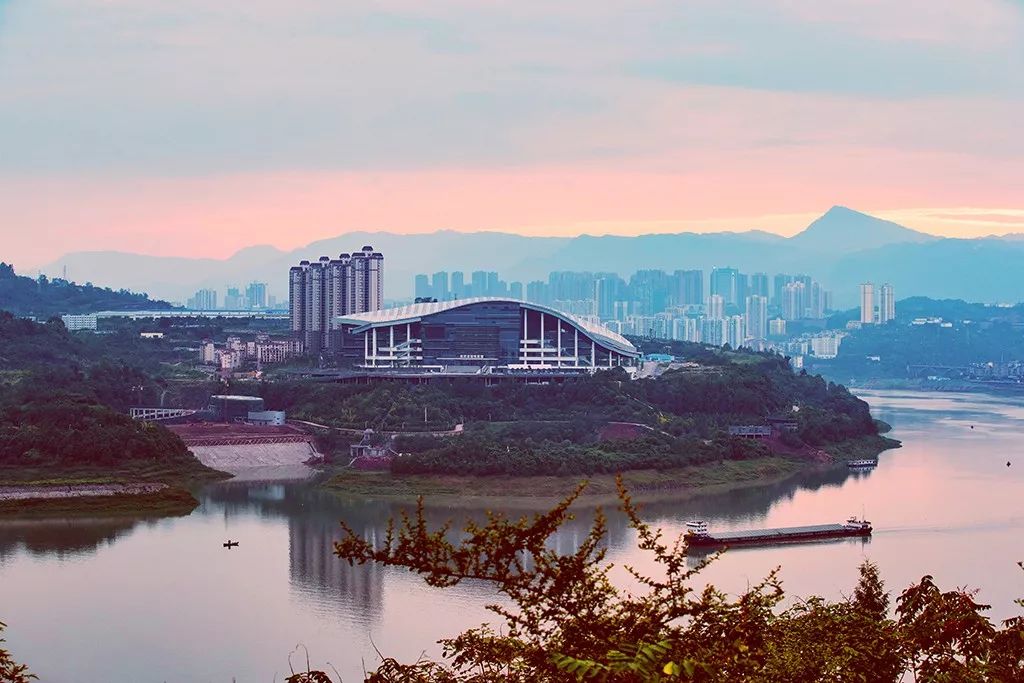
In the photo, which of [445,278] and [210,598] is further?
[445,278]

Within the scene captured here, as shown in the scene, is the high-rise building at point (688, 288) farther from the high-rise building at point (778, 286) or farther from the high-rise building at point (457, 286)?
the high-rise building at point (457, 286)

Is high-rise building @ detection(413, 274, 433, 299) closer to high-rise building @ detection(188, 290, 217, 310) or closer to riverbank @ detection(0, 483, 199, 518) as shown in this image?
high-rise building @ detection(188, 290, 217, 310)

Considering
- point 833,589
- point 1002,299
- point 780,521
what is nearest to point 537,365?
point 780,521

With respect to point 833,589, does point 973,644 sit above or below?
above

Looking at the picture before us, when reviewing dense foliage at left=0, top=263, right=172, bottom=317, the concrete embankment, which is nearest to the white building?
dense foliage at left=0, top=263, right=172, bottom=317

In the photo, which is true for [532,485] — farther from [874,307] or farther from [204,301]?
[204,301]

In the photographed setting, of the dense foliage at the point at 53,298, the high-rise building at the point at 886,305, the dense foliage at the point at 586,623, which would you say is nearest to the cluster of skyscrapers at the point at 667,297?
the high-rise building at the point at 886,305

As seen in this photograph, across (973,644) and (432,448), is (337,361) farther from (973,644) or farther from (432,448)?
(973,644)
